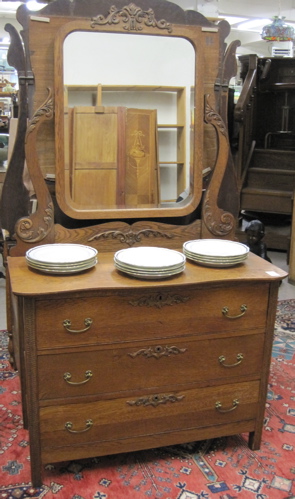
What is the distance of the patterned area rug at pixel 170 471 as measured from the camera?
1.92m

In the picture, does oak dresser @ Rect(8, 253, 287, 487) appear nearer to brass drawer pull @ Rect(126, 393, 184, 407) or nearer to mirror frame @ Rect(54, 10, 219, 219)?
brass drawer pull @ Rect(126, 393, 184, 407)

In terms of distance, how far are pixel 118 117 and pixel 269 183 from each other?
372 cm

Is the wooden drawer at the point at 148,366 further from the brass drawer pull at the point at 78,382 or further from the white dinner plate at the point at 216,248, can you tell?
the white dinner plate at the point at 216,248

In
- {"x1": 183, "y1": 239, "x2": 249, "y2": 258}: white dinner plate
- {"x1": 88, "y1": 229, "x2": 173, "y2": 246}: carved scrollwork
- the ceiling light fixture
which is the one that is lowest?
{"x1": 183, "y1": 239, "x2": 249, "y2": 258}: white dinner plate

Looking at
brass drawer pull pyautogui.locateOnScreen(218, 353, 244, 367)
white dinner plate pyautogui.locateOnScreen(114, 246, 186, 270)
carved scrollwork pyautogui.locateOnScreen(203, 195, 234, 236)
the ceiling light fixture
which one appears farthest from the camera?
the ceiling light fixture

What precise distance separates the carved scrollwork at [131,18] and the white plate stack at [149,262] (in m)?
0.94

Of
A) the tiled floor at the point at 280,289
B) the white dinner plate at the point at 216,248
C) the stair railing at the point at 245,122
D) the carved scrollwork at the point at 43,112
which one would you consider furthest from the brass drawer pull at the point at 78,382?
the stair railing at the point at 245,122

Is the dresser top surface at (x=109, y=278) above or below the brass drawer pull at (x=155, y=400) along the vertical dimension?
above

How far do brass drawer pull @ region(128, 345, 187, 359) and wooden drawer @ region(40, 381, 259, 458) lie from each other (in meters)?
0.17

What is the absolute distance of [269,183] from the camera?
5605 millimetres

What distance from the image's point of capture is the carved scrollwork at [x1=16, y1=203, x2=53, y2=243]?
2107mm

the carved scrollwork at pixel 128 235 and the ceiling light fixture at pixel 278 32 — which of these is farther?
the ceiling light fixture at pixel 278 32

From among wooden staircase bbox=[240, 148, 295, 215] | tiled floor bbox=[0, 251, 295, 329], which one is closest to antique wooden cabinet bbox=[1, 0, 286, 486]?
tiled floor bbox=[0, 251, 295, 329]

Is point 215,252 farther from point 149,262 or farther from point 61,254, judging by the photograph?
point 61,254
